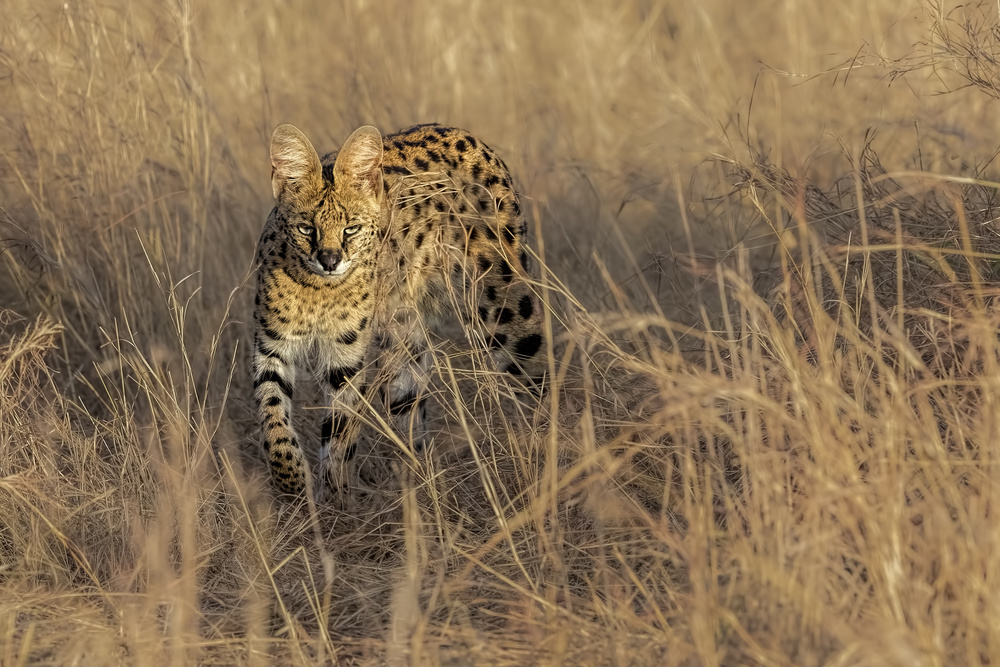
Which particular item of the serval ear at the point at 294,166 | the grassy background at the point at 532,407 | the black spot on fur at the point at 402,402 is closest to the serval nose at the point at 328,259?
the serval ear at the point at 294,166

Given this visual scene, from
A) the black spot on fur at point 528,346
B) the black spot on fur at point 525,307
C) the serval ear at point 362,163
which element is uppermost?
the serval ear at point 362,163

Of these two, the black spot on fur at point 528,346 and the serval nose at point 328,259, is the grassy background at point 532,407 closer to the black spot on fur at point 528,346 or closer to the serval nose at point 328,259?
the black spot on fur at point 528,346

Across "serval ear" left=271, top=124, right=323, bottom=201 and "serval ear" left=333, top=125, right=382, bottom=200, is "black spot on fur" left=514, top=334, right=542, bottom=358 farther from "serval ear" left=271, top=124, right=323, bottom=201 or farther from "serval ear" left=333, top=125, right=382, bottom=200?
"serval ear" left=271, top=124, right=323, bottom=201

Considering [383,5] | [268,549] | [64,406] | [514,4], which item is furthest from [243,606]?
[514,4]

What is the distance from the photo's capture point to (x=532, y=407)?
3.54 metres

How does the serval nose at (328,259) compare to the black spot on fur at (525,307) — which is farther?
the black spot on fur at (525,307)

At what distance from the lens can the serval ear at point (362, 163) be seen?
397 cm

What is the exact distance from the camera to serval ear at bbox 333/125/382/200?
3.97m

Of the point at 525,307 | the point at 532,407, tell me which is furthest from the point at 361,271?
the point at 532,407

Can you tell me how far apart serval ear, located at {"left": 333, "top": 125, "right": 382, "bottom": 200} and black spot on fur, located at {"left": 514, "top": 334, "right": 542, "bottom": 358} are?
761 mm

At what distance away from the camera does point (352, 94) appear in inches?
228

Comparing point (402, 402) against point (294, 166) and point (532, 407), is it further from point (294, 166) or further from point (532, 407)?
point (532, 407)

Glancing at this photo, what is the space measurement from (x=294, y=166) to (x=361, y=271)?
42 cm

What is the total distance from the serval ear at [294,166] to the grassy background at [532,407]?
47 cm
